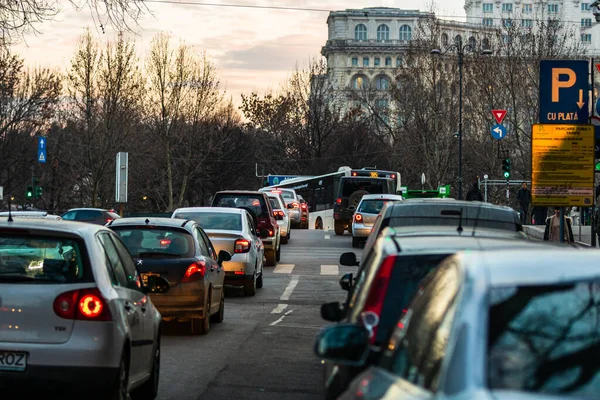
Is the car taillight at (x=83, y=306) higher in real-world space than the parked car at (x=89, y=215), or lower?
higher

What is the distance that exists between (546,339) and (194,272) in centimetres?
1144

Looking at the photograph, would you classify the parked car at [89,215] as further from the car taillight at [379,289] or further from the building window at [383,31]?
the building window at [383,31]

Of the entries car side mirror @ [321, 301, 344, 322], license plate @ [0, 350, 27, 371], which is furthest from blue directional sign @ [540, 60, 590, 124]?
license plate @ [0, 350, 27, 371]

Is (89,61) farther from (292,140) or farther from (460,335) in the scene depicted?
(460,335)

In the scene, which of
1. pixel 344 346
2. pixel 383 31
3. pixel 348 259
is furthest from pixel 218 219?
pixel 383 31

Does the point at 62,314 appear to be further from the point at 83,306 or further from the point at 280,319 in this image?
the point at 280,319

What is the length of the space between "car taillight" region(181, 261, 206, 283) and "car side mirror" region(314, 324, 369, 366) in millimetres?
9898

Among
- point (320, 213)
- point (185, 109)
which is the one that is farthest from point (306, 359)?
point (185, 109)

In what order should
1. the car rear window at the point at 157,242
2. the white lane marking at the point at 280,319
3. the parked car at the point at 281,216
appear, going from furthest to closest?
the parked car at the point at 281,216, the white lane marking at the point at 280,319, the car rear window at the point at 157,242

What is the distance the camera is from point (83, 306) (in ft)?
26.9

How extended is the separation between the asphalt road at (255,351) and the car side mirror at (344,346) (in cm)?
501

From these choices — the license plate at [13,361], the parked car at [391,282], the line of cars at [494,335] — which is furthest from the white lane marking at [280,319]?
the line of cars at [494,335]

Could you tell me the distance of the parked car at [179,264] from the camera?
48.5ft

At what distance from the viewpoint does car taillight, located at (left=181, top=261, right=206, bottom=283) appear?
49.0 ft
